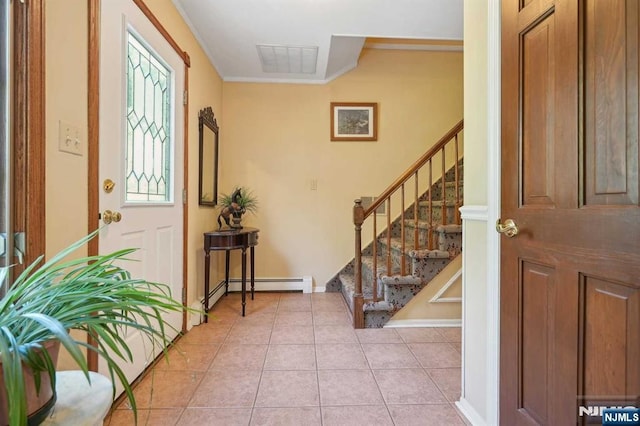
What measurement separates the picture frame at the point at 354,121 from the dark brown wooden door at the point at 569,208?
7.57 ft

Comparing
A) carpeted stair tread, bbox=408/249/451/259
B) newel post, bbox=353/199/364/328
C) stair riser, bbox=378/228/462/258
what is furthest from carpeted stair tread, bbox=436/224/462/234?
newel post, bbox=353/199/364/328

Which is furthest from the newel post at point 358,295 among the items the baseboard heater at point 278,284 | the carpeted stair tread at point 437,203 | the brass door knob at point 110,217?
the brass door knob at point 110,217

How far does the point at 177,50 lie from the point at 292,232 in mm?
2013

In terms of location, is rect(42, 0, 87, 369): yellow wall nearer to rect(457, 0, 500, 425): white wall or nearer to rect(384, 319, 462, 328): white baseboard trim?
rect(457, 0, 500, 425): white wall

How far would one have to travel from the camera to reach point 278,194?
3447 millimetres

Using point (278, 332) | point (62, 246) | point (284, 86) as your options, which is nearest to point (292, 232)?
point (278, 332)

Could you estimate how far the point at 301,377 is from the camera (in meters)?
1.74

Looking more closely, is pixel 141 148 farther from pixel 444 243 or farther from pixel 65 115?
pixel 444 243

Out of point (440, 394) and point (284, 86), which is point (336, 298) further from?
point (284, 86)

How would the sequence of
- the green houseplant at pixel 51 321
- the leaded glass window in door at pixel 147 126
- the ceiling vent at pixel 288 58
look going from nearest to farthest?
the green houseplant at pixel 51 321, the leaded glass window in door at pixel 147 126, the ceiling vent at pixel 288 58

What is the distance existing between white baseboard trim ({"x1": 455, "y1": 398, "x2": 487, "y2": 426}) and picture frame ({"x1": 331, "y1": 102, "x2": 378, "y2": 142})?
2.65 metres

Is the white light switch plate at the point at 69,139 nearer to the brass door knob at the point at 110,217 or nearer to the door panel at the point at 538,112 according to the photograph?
the brass door knob at the point at 110,217

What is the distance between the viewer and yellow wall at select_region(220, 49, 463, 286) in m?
3.42

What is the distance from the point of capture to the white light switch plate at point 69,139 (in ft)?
3.86
